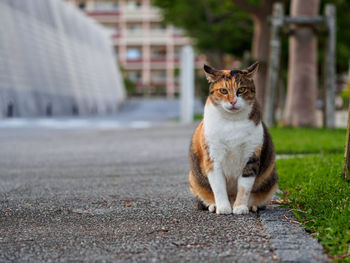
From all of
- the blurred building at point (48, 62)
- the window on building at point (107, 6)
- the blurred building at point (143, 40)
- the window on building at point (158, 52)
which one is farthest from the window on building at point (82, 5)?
the blurred building at point (48, 62)

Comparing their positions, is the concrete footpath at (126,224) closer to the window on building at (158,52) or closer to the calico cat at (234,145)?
the calico cat at (234,145)

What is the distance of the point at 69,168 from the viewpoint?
20.1 feet

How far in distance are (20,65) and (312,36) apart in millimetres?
13419

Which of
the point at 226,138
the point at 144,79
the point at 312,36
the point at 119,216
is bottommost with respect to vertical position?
the point at 144,79

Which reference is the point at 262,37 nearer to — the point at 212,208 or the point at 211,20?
the point at 211,20

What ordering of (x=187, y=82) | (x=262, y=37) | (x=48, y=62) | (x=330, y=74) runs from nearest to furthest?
(x=330, y=74), (x=262, y=37), (x=187, y=82), (x=48, y=62)

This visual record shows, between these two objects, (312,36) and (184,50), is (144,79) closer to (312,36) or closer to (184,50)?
(184,50)

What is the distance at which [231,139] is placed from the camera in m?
3.11

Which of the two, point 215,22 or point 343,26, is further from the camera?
point 215,22

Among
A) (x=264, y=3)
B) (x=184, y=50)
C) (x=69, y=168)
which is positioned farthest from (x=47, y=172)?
(x=184, y=50)

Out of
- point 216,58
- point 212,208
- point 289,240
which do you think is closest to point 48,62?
point 216,58

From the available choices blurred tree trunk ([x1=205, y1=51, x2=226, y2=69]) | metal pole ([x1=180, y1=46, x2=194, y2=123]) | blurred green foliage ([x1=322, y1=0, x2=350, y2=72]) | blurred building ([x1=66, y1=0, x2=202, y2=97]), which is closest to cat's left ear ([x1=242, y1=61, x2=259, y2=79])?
metal pole ([x1=180, y1=46, x2=194, y2=123])

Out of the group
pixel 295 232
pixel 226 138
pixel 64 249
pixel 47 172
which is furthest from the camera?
pixel 47 172

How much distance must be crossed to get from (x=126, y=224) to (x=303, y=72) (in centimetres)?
960
